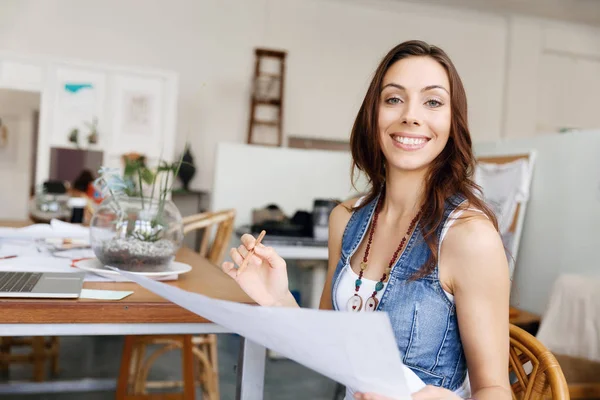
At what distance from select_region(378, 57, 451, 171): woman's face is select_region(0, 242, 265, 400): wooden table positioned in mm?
436

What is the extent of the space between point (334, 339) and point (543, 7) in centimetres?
770

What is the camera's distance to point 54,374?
2.91 meters

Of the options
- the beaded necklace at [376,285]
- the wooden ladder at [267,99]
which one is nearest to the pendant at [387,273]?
the beaded necklace at [376,285]

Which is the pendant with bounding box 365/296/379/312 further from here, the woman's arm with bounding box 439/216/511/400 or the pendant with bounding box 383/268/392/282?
the woman's arm with bounding box 439/216/511/400

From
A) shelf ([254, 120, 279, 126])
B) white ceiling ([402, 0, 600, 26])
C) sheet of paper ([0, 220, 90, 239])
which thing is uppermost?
white ceiling ([402, 0, 600, 26])

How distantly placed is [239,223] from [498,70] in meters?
5.09

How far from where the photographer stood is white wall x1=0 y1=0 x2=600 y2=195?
6.32 m

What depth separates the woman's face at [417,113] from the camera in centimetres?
108

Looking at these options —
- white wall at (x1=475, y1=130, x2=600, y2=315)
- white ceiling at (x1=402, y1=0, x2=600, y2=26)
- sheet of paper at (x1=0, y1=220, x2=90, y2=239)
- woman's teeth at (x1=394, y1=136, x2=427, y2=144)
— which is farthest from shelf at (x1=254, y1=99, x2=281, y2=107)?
woman's teeth at (x1=394, y1=136, x2=427, y2=144)

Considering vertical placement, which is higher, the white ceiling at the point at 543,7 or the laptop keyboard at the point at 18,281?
the white ceiling at the point at 543,7

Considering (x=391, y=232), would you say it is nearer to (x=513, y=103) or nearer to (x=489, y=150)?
(x=489, y=150)

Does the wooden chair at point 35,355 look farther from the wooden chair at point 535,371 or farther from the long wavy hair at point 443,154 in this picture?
the wooden chair at point 535,371

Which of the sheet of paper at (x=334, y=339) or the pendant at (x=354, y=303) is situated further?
the pendant at (x=354, y=303)

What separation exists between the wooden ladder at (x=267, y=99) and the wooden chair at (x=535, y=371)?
5.86m
